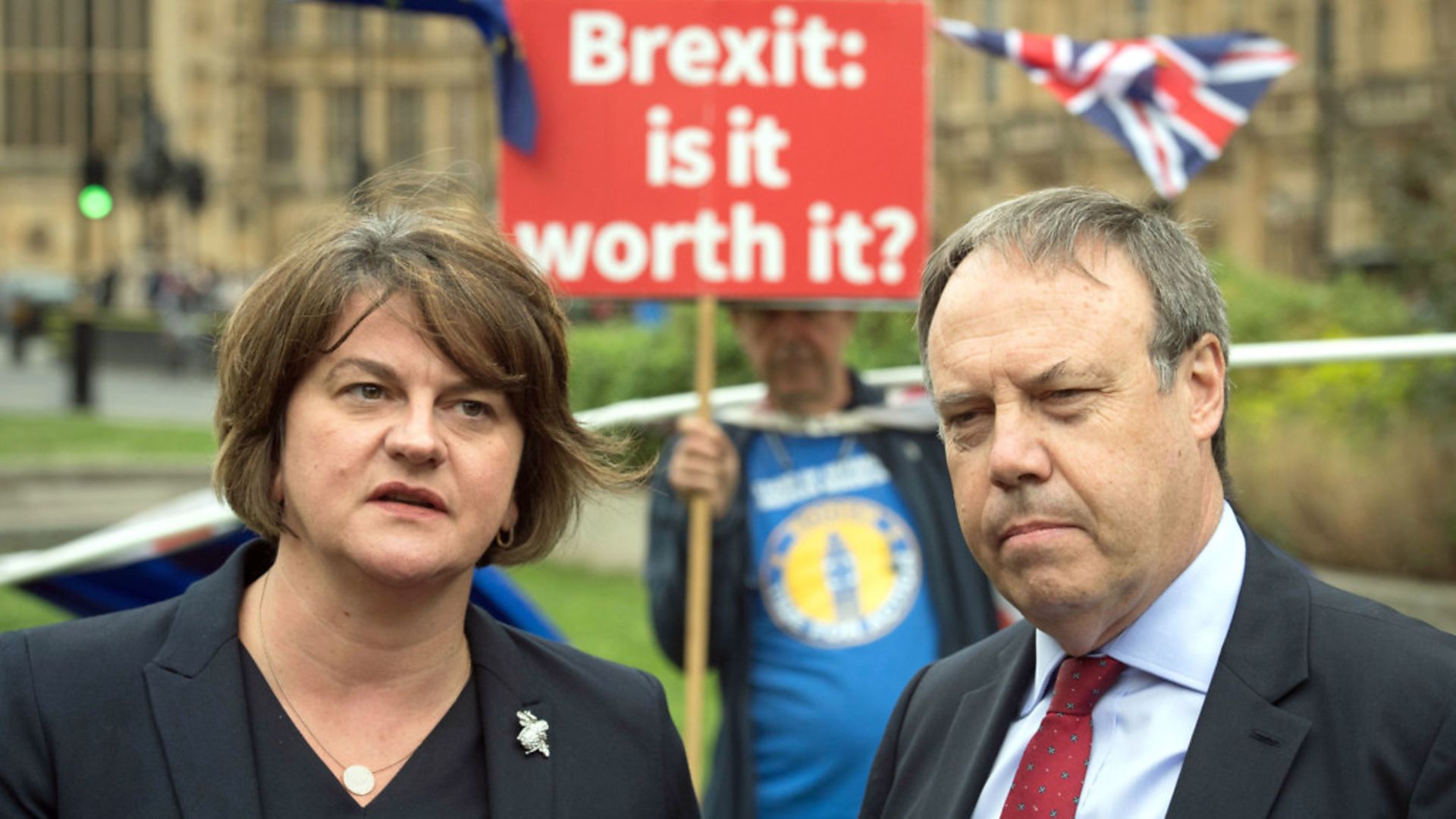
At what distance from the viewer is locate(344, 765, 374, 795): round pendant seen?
101 inches

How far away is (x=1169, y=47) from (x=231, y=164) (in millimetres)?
61037

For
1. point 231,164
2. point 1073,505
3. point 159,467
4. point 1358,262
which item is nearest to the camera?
point 1073,505

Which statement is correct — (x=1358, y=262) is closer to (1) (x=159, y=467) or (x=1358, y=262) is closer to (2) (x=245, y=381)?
(1) (x=159, y=467)

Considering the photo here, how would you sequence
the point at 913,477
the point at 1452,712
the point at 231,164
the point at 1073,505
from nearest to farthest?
1. the point at 1452,712
2. the point at 1073,505
3. the point at 913,477
4. the point at 231,164

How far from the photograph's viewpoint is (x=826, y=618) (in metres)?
4.49

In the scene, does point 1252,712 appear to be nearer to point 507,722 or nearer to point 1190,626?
point 1190,626

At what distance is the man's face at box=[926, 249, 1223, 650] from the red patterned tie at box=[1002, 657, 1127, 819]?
91mm

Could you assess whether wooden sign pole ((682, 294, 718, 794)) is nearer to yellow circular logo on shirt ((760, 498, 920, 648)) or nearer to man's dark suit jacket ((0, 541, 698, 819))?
yellow circular logo on shirt ((760, 498, 920, 648))

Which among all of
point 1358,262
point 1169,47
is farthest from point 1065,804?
point 1358,262

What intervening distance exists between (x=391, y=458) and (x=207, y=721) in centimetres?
44

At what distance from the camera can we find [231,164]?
63.2 metres

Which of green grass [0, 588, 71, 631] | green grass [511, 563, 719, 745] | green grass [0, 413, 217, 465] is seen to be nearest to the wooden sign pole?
green grass [511, 563, 719, 745]

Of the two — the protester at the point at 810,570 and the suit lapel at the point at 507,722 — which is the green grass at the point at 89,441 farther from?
the suit lapel at the point at 507,722

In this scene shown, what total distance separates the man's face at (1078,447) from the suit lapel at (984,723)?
28cm
